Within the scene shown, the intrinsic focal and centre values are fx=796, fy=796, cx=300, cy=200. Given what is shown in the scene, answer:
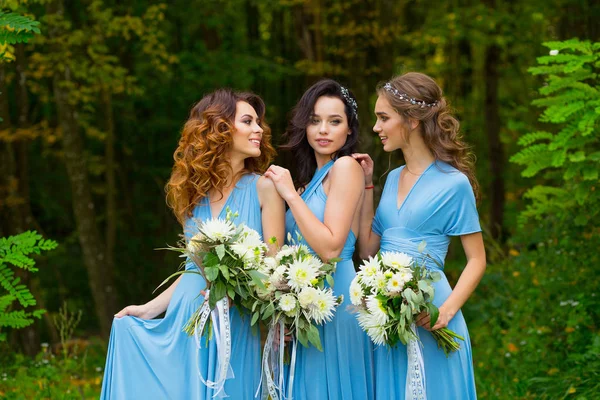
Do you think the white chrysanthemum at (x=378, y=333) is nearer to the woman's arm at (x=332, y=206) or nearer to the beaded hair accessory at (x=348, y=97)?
the woman's arm at (x=332, y=206)

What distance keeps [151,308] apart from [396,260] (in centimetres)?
154

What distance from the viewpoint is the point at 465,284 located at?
4.29 metres

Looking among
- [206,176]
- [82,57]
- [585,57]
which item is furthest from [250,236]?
[82,57]

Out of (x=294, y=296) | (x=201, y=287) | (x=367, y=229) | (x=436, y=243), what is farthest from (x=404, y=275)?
(x=201, y=287)

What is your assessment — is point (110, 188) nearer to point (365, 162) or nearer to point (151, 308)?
point (151, 308)

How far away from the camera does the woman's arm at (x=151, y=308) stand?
4.60 meters

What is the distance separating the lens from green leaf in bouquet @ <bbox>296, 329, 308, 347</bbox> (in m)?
4.20

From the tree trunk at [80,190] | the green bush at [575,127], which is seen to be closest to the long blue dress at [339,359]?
the green bush at [575,127]

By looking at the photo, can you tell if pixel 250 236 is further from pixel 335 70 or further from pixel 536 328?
pixel 335 70

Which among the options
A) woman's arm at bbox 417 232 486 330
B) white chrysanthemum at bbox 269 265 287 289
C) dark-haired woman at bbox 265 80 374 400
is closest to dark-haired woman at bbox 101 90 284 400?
dark-haired woman at bbox 265 80 374 400

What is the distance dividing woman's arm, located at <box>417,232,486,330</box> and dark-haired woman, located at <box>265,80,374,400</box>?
54 centimetres

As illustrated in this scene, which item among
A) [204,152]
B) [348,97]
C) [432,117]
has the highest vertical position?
[348,97]

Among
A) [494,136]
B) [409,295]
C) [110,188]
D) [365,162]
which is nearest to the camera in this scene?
[409,295]

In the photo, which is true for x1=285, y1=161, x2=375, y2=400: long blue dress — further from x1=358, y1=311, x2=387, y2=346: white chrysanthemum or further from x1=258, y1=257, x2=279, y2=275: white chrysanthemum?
x1=258, y1=257, x2=279, y2=275: white chrysanthemum
